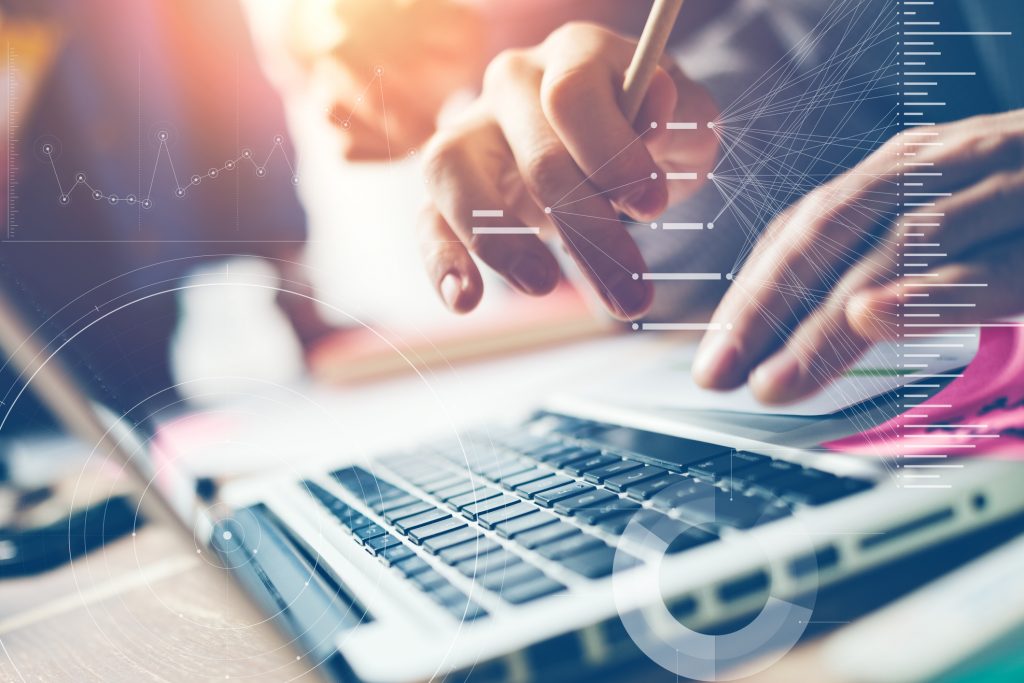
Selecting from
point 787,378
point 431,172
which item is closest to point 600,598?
point 787,378

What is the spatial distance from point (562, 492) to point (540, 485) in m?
0.02

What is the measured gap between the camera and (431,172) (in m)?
0.56

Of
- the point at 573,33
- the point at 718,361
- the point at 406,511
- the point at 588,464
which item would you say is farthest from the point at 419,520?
the point at 573,33

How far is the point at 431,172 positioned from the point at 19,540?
39cm

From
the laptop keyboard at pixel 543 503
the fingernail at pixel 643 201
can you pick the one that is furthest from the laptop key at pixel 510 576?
the fingernail at pixel 643 201

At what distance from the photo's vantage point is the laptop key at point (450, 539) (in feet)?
1.59

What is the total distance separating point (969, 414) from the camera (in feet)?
1.69

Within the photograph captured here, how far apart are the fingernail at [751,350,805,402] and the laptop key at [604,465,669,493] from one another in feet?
0.30

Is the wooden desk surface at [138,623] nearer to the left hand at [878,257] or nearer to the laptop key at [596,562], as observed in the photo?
the laptop key at [596,562]

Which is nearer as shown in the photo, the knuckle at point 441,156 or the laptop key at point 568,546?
the laptop key at point 568,546

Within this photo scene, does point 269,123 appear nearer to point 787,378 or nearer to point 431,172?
point 431,172

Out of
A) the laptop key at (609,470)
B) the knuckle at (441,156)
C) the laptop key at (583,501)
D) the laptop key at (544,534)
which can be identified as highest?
the knuckle at (441,156)

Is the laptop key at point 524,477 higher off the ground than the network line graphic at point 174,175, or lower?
lower
